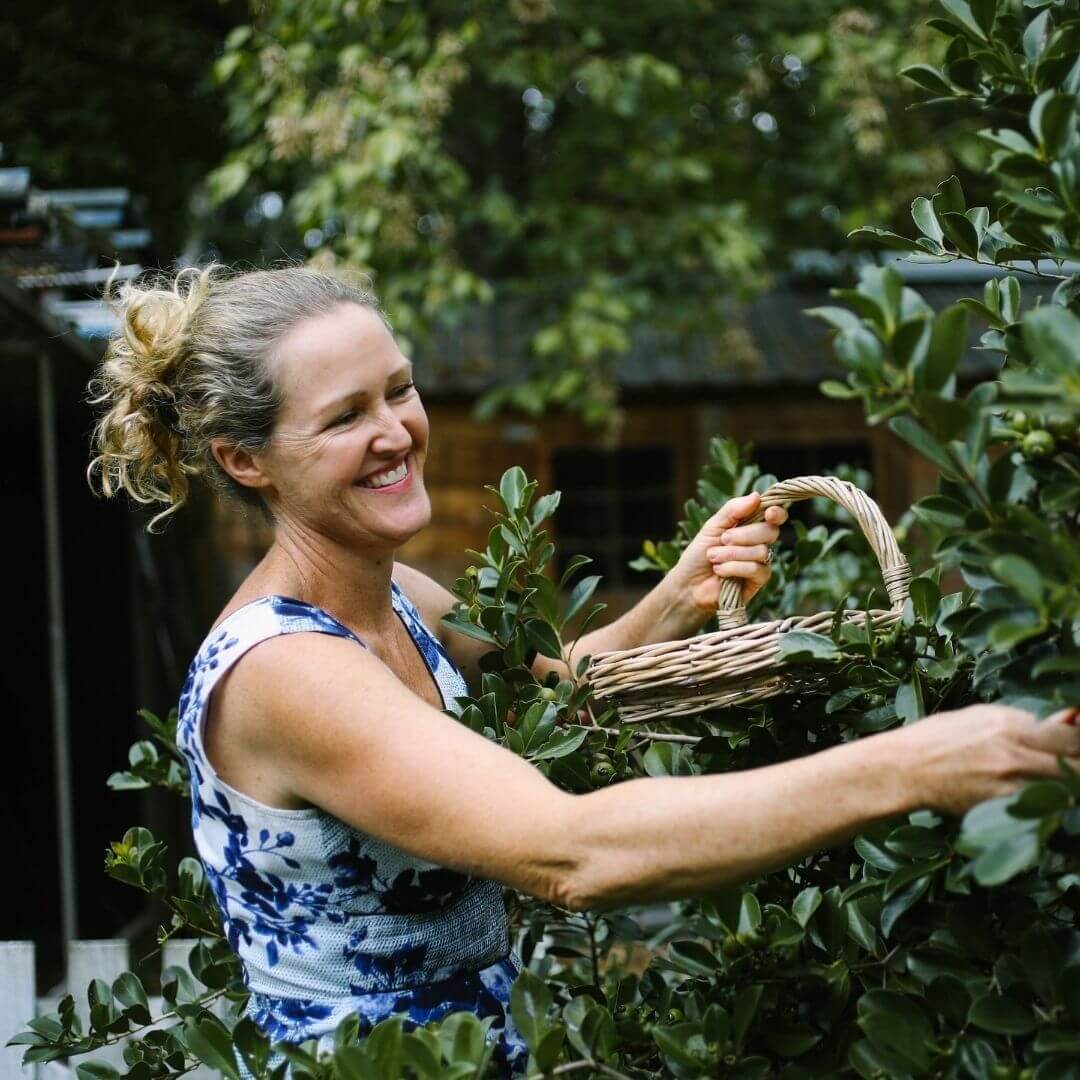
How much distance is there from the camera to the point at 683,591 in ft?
6.73

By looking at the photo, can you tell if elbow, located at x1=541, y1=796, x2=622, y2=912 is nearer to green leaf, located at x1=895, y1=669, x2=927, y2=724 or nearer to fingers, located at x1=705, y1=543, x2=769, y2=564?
Answer: green leaf, located at x1=895, y1=669, x2=927, y2=724

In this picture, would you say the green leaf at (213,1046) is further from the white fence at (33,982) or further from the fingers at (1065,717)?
the fingers at (1065,717)

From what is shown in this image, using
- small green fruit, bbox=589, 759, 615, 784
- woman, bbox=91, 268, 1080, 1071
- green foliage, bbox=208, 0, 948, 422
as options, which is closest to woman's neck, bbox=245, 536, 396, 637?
woman, bbox=91, 268, 1080, 1071

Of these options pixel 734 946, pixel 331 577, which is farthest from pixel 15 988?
pixel 734 946

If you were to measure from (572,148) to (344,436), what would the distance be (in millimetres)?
6648

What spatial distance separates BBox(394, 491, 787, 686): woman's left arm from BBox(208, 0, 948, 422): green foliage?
4.01 meters

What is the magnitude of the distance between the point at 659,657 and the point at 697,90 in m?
6.64

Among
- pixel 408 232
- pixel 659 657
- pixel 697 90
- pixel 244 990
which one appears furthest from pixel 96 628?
pixel 659 657

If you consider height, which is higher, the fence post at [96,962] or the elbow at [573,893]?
the elbow at [573,893]

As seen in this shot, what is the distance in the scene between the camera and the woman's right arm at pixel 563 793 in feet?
3.87

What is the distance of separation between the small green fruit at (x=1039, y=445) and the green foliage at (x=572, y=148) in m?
4.78

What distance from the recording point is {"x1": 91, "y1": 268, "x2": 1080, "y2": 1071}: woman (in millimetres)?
1244

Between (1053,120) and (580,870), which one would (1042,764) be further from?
(1053,120)

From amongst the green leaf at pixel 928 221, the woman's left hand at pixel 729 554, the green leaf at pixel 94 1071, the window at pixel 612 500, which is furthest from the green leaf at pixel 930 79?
the window at pixel 612 500
